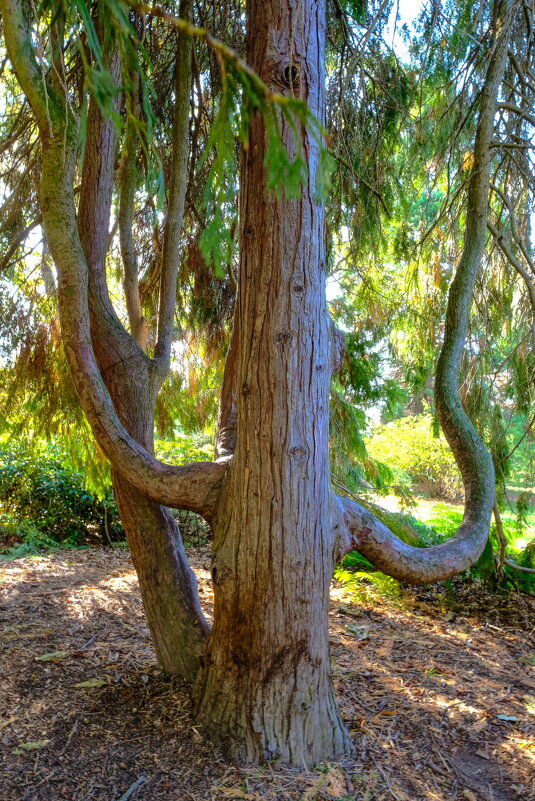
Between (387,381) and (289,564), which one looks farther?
(387,381)

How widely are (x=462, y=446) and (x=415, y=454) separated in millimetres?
8757

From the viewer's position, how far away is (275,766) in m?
2.47

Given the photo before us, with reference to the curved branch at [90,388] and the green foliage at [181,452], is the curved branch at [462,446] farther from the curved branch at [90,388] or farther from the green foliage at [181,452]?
the green foliage at [181,452]

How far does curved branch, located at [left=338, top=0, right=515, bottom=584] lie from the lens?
9.50 feet

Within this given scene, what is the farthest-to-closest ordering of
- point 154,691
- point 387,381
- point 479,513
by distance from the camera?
point 387,381 → point 479,513 → point 154,691

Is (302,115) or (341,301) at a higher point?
(341,301)

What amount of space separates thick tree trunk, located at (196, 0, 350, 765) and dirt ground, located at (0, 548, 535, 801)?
0.66 feet

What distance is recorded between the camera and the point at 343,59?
3689 millimetres

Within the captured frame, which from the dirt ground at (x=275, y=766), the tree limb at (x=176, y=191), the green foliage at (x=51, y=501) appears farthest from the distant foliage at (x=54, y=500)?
the tree limb at (x=176, y=191)

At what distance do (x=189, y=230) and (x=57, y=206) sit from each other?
1817mm

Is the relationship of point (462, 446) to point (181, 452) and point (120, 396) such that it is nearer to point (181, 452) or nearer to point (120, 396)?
point (120, 396)

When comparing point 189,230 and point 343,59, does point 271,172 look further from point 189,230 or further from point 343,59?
point 189,230

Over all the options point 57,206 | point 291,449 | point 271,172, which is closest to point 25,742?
point 291,449

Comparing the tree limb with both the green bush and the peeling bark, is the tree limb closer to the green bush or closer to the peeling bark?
the peeling bark
